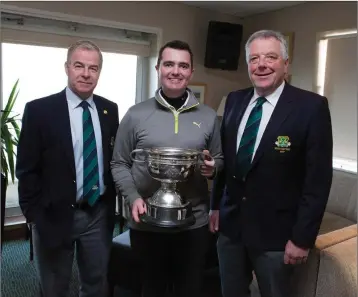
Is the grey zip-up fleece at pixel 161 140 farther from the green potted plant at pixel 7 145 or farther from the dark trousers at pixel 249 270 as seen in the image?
the green potted plant at pixel 7 145

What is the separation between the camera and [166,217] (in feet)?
4.89

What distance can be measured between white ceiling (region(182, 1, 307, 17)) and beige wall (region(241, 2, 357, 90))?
0.11 meters

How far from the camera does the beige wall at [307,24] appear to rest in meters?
3.49

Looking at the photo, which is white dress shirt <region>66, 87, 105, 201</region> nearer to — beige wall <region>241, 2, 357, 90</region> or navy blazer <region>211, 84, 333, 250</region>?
navy blazer <region>211, 84, 333, 250</region>

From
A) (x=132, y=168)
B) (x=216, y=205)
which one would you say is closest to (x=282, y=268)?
(x=216, y=205)

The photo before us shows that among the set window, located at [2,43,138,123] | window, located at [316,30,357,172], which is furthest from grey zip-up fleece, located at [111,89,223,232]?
window, located at [316,30,357,172]

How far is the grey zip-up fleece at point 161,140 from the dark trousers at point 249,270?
0.17 metres

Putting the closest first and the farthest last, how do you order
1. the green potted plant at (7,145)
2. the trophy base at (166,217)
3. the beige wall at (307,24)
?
the trophy base at (166,217)
the green potted plant at (7,145)
the beige wall at (307,24)

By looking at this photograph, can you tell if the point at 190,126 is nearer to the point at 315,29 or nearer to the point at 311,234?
the point at 311,234

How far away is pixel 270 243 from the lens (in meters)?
1.47

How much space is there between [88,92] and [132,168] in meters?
0.38

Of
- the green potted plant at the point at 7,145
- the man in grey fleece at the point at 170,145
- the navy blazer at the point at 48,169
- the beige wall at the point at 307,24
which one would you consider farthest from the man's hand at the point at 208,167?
the beige wall at the point at 307,24

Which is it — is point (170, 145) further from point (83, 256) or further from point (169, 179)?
point (83, 256)

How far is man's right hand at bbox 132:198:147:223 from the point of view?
1484 mm
